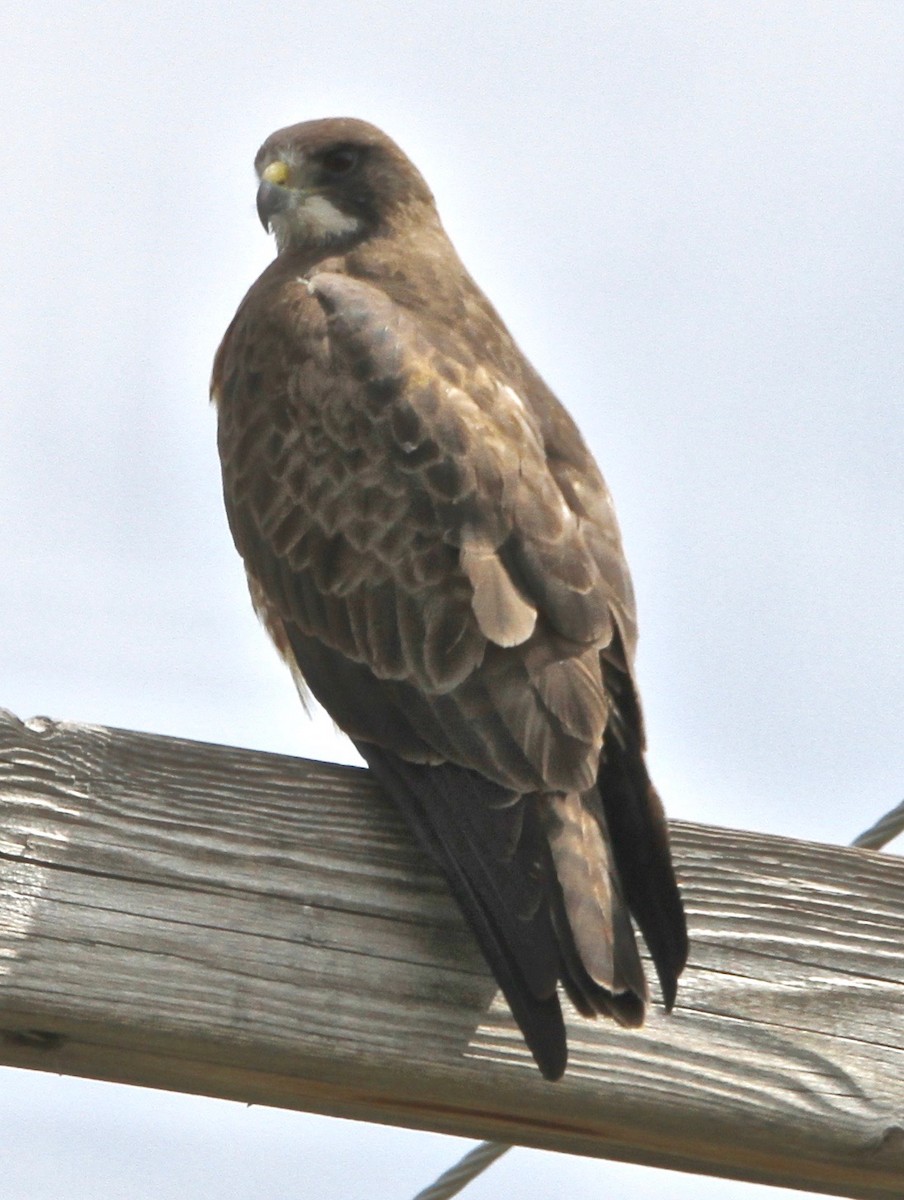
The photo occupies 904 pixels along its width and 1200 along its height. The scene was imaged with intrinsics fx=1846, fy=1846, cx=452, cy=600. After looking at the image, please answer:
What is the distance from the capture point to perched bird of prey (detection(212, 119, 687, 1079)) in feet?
8.08

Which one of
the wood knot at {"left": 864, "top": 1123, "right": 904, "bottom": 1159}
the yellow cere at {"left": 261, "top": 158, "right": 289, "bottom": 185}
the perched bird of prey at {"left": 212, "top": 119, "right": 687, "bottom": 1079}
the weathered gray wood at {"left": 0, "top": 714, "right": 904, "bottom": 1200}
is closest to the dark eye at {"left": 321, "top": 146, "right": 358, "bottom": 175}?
the yellow cere at {"left": 261, "top": 158, "right": 289, "bottom": 185}

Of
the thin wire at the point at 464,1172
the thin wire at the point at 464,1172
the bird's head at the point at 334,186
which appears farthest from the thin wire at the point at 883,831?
the bird's head at the point at 334,186

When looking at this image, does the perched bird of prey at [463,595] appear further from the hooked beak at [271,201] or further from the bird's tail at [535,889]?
the hooked beak at [271,201]

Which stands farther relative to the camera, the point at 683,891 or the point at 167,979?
the point at 683,891

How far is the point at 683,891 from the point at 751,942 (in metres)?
0.12

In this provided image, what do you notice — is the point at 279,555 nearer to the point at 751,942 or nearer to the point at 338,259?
the point at 338,259

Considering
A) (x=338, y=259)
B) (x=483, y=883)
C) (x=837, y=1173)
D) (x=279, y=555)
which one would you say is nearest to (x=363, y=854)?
(x=483, y=883)

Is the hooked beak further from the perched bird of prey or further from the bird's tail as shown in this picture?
the bird's tail

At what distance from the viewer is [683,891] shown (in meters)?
2.53

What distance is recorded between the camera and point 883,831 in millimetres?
2857

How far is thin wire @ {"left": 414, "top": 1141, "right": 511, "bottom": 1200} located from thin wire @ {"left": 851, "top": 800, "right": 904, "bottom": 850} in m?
0.74

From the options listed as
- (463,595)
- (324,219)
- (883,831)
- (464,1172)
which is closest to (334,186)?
(324,219)

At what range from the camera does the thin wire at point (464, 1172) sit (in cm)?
258

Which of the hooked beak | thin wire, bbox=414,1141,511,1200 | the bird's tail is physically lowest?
thin wire, bbox=414,1141,511,1200
